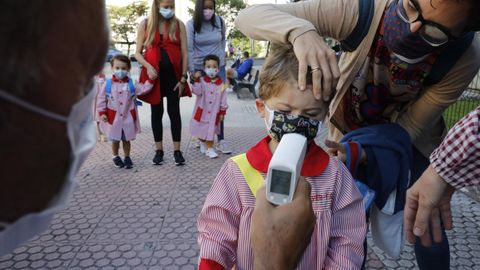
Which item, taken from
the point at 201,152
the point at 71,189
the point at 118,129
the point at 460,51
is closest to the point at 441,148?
the point at 460,51

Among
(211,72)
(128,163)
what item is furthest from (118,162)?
(211,72)

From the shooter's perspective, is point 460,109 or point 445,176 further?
point 460,109

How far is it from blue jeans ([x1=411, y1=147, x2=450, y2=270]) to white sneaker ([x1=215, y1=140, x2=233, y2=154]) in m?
3.59

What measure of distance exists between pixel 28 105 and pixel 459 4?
1.51 m

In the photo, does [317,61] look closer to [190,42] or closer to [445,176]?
[445,176]

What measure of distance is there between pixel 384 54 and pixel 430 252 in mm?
1147

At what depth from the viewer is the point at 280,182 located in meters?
1.09

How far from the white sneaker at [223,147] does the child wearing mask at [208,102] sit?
8.8 inches

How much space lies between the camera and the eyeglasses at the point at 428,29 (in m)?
1.62

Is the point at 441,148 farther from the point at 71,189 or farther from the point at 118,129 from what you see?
the point at 118,129

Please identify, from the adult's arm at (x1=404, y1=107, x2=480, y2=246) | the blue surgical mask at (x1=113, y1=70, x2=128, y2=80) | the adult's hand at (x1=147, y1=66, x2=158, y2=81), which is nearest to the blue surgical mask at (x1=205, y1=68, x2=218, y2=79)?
the adult's hand at (x1=147, y1=66, x2=158, y2=81)

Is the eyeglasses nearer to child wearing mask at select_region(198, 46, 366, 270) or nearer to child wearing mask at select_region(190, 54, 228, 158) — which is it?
child wearing mask at select_region(198, 46, 366, 270)

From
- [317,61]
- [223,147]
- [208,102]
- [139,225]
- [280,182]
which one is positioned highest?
[317,61]

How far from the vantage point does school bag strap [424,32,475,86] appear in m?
1.76
